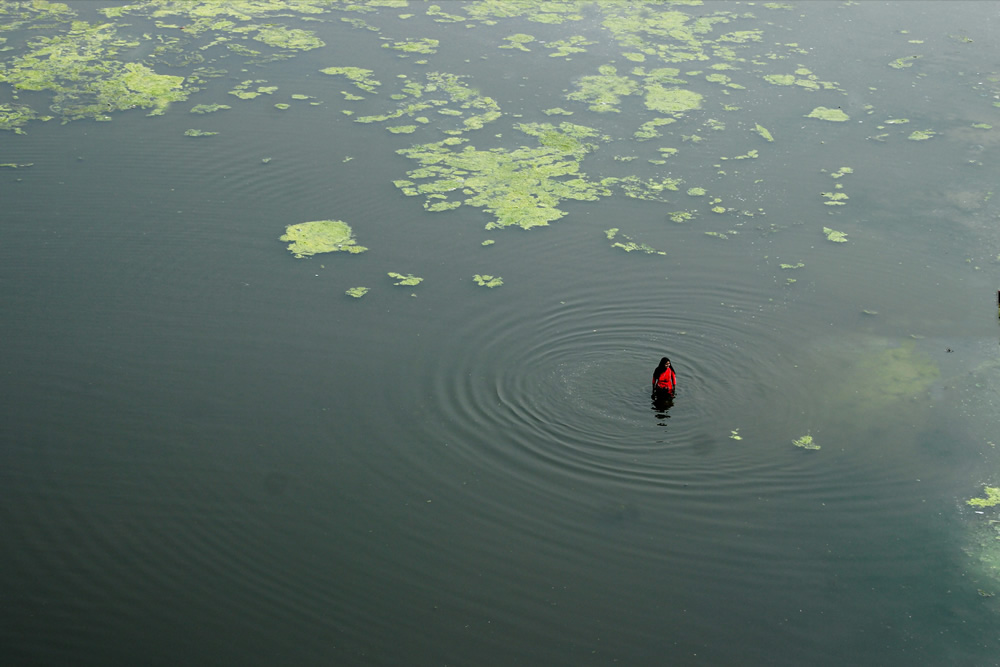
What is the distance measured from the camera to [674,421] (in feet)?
21.0

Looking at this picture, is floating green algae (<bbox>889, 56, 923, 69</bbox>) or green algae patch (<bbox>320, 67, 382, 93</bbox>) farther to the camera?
floating green algae (<bbox>889, 56, 923, 69</bbox>)

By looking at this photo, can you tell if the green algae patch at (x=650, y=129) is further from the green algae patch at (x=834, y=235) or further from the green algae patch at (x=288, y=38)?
the green algae patch at (x=288, y=38)

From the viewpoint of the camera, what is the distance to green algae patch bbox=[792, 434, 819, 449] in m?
6.19

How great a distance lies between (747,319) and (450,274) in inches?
107

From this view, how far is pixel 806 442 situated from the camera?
6.21m

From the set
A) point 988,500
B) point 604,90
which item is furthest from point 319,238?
point 988,500

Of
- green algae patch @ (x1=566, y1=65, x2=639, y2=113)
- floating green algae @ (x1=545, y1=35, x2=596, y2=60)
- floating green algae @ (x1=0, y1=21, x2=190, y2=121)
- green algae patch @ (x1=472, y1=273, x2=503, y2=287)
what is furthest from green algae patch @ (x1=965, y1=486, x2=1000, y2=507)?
floating green algae @ (x1=0, y1=21, x2=190, y2=121)

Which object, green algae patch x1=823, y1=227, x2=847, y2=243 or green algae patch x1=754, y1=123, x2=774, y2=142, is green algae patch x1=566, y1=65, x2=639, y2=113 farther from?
green algae patch x1=823, y1=227, x2=847, y2=243

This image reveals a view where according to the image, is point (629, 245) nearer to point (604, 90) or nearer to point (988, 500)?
point (604, 90)

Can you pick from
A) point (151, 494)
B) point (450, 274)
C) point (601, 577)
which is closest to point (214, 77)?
point (450, 274)

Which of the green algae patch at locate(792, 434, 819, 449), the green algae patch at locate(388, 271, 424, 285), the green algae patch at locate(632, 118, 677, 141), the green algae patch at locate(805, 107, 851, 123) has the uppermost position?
the green algae patch at locate(805, 107, 851, 123)

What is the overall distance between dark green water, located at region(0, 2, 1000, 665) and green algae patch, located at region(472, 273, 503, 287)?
72 mm

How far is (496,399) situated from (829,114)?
6.64m

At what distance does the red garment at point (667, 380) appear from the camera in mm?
6352
